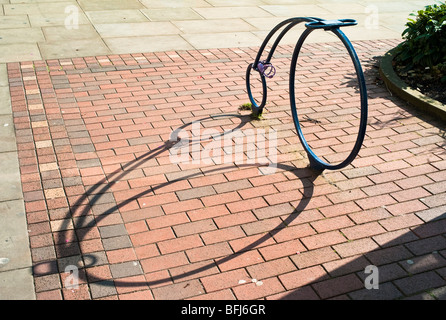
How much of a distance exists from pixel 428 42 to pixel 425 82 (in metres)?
0.62

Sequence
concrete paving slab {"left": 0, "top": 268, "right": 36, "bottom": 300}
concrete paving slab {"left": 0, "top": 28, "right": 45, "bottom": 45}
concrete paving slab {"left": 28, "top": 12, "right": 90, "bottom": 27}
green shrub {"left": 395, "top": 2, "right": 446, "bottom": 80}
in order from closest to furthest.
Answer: concrete paving slab {"left": 0, "top": 268, "right": 36, "bottom": 300}
green shrub {"left": 395, "top": 2, "right": 446, "bottom": 80}
concrete paving slab {"left": 0, "top": 28, "right": 45, "bottom": 45}
concrete paving slab {"left": 28, "top": 12, "right": 90, "bottom": 27}

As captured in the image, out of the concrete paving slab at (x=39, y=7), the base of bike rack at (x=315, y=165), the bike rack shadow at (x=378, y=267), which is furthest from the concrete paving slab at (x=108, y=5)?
the bike rack shadow at (x=378, y=267)

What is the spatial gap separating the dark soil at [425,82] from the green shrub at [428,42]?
0.11 meters

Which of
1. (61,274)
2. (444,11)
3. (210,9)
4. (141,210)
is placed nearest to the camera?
(61,274)

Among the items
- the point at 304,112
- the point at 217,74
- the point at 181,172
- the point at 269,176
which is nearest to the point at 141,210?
the point at 181,172

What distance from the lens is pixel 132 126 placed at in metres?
5.54

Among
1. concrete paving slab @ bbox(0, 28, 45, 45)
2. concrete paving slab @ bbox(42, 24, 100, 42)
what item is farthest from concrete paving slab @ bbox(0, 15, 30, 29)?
concrete paving slab @ bbox(42, 24, 100, 42)

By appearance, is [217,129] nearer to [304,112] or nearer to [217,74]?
[304,112]

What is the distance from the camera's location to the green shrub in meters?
6.75

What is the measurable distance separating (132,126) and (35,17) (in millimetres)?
4906

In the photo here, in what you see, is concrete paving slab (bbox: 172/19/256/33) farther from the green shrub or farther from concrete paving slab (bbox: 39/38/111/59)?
the green shrub

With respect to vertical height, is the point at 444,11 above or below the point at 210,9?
above

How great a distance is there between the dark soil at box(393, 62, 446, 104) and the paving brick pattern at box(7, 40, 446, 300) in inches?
13.3

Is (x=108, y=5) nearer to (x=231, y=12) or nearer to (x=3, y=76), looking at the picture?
(x=231, y=12)
